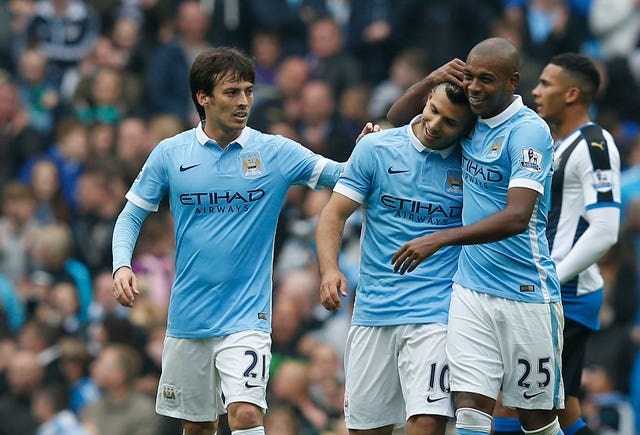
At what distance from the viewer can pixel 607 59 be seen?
16281 mm

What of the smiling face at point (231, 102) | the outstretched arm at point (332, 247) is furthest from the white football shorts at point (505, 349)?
the smiling face at point (231, 102)

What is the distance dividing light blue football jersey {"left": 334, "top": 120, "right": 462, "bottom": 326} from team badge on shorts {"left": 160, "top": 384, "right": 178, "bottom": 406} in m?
1.29

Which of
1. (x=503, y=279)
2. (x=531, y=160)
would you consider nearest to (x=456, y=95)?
(x=531, y=160)

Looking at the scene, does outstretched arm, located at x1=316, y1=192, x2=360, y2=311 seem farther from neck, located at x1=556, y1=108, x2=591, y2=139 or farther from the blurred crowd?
the blurred crowd

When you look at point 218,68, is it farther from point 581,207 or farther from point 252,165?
point 581,207

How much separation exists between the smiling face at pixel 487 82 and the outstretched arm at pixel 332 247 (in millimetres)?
1000

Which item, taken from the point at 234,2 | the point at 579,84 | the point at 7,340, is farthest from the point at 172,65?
the point at 579,84

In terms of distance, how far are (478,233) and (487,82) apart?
0.95m

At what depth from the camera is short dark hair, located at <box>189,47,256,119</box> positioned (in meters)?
9.02

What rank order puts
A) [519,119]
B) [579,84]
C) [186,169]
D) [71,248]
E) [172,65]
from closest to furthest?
1. [519,119]
2. [186,169]
3. [579,84]
4. [71,248]
5. [172,65]

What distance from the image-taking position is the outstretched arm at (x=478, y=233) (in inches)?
312

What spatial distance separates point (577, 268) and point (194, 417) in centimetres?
267

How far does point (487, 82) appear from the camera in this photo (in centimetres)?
834

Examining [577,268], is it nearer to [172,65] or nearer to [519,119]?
[519,119]
